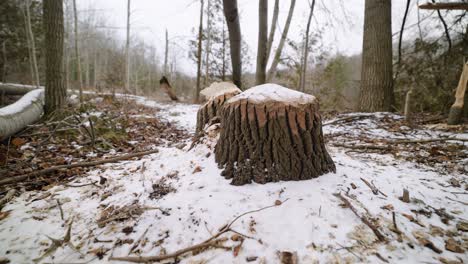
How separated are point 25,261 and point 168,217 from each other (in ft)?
2.76

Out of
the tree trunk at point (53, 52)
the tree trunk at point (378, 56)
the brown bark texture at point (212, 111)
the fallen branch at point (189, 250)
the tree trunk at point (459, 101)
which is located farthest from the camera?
the tree trunk at point (378, 56)

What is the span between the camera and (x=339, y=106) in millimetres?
10984

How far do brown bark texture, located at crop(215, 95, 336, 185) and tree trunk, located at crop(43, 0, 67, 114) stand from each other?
4502mm

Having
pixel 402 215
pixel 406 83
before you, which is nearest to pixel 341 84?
pixel 406 83

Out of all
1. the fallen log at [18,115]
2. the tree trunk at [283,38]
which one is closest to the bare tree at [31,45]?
the fallen log at [18,115]

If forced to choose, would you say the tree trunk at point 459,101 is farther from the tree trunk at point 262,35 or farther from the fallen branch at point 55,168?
the fallen branch at point 55,168

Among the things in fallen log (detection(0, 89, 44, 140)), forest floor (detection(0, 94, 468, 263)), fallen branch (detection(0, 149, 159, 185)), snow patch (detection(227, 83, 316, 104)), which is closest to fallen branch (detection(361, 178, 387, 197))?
forest floor (detection(0, 94, 468, 263))

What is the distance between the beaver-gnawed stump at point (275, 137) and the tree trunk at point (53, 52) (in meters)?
4.49

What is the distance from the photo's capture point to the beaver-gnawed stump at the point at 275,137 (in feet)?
5.75

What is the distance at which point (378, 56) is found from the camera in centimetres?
473

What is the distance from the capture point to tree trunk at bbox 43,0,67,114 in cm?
413

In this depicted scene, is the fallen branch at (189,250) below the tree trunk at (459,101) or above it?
below

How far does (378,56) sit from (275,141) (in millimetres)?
4668

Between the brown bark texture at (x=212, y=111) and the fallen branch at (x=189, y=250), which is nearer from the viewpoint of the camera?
the fallen branch at (x=189, y=250)
